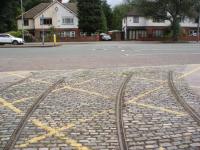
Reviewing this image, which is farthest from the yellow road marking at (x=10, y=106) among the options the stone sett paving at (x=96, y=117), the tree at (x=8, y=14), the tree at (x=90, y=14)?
the tree at (x=8, y=14)

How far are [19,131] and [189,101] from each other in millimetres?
4577

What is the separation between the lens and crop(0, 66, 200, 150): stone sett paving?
643cm

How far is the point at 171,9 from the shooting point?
66.4m

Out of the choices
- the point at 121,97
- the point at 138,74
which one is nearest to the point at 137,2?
the point at 138,74

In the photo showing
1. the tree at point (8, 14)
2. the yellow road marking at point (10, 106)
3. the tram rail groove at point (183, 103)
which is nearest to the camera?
the tram rail groove at point (183, 103)

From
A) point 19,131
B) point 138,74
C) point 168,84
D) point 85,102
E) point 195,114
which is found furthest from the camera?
point 138,74

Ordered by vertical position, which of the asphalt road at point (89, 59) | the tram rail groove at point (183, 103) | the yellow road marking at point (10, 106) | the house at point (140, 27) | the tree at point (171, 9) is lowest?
the asphalt road at point (89, 59)

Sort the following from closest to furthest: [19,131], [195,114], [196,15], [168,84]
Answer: [19,131]
[195,114]
[168,84]
[196,15]

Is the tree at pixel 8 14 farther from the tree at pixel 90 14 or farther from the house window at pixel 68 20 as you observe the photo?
the tree at pixel 90 14

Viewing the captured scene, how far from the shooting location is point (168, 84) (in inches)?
492

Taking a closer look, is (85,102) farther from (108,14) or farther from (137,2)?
(108,14)

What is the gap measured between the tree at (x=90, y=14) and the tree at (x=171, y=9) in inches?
336

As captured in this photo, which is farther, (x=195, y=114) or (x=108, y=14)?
(x=108, y=14)

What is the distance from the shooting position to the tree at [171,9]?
65.3m
